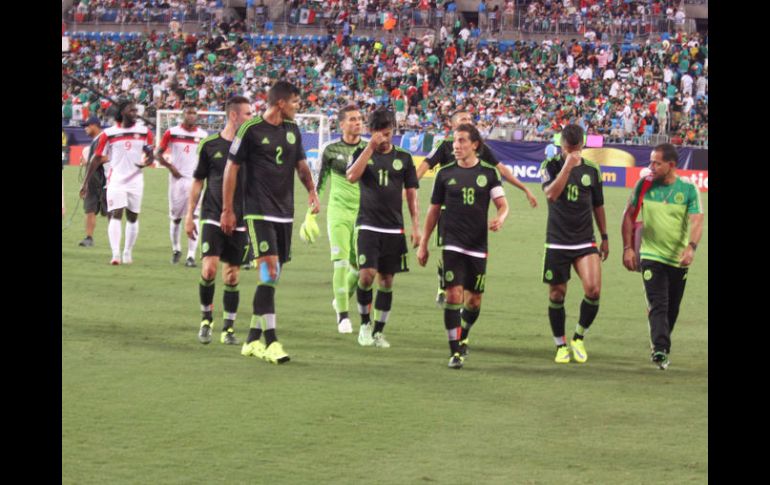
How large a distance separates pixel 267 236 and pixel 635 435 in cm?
378

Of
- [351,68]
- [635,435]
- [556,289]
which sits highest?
[351,68]

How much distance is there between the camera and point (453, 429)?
8273 millimetres

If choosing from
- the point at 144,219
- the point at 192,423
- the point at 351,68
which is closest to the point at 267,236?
the point at 192,423

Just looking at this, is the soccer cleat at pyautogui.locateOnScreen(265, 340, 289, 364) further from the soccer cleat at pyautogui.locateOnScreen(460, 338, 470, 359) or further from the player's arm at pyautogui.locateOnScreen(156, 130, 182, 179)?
the player's arm at pyautogui.locateOnScreen(156, 130, 182, 179)

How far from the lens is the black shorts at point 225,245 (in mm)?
11508

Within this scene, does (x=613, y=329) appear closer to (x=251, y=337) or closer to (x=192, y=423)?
(x=251, y=337)

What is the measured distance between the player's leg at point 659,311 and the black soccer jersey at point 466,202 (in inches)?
60.2

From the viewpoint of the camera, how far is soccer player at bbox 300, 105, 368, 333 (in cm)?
1229

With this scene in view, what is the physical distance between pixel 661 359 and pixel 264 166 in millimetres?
3905

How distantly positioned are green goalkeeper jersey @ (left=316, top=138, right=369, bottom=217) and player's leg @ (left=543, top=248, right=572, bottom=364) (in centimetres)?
246

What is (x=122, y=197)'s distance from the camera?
17.4 m

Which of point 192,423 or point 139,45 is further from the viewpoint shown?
point 139,45

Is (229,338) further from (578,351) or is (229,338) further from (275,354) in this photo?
(578,351)
